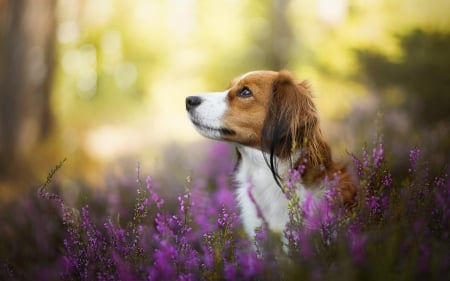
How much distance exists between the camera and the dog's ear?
3270mm

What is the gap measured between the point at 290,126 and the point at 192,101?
728 mm

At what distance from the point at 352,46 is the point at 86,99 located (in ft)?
58.5

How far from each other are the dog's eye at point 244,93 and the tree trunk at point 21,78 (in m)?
5.76

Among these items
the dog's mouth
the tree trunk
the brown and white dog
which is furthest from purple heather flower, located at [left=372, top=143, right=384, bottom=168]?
the tree trunk

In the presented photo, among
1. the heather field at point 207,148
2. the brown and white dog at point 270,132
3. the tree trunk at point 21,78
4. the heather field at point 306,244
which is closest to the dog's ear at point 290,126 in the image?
the brown and white dog at point 270,132

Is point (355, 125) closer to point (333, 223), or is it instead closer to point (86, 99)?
point (333, 223)

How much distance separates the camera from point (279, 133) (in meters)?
3.32

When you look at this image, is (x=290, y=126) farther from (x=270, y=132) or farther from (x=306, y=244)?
(x=306, y=244)

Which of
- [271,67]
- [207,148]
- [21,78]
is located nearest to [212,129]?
[207,148]

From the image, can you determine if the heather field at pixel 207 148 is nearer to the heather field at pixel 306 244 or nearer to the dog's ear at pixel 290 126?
the heather field at pixel 306 244

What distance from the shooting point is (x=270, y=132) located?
3.35m

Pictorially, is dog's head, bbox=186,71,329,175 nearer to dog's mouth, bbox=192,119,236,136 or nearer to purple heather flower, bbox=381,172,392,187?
dog's mouth, bbox=192,119,236,136

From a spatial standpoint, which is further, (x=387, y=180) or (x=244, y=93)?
(x=244, y=93)

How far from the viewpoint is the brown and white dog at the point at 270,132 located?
128 inches
